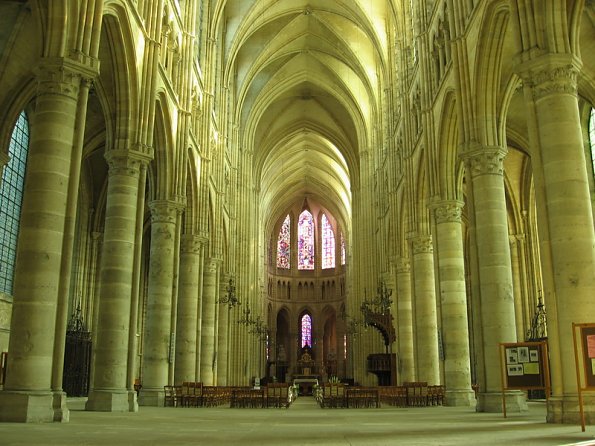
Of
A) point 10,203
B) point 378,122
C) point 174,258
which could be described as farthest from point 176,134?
point 378,122

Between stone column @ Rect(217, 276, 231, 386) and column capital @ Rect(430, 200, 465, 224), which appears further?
stone column @ Rect(217, 276, 231, 386)

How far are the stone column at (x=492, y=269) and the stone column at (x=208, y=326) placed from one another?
773 inches

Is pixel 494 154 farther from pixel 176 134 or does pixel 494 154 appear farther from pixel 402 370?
pixel 402 370

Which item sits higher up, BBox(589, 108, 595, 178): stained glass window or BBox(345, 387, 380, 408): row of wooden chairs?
BBox(589, 108, 595, 178): stained glass window

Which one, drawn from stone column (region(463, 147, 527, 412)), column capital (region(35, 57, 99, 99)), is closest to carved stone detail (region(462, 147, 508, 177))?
stone column (region(463, 147, 527, 412))

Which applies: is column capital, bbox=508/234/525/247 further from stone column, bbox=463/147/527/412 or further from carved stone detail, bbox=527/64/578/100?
carved stone detail, bbox=527/64/578/100

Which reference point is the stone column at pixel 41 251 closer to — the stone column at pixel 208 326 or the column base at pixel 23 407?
the column base at pixel 23 407

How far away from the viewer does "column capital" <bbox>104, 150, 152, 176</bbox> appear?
748 inches

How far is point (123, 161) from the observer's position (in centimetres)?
1902

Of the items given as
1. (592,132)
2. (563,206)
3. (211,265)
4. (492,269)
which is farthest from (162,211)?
(592,132)

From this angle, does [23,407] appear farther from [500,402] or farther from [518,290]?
[518,290]

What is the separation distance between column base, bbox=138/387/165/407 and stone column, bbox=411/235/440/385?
11.8 meters

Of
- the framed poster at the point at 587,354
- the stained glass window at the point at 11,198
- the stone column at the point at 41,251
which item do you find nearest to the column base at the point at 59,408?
the stone column at the point at 41,251

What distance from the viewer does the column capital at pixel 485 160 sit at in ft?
60.0
